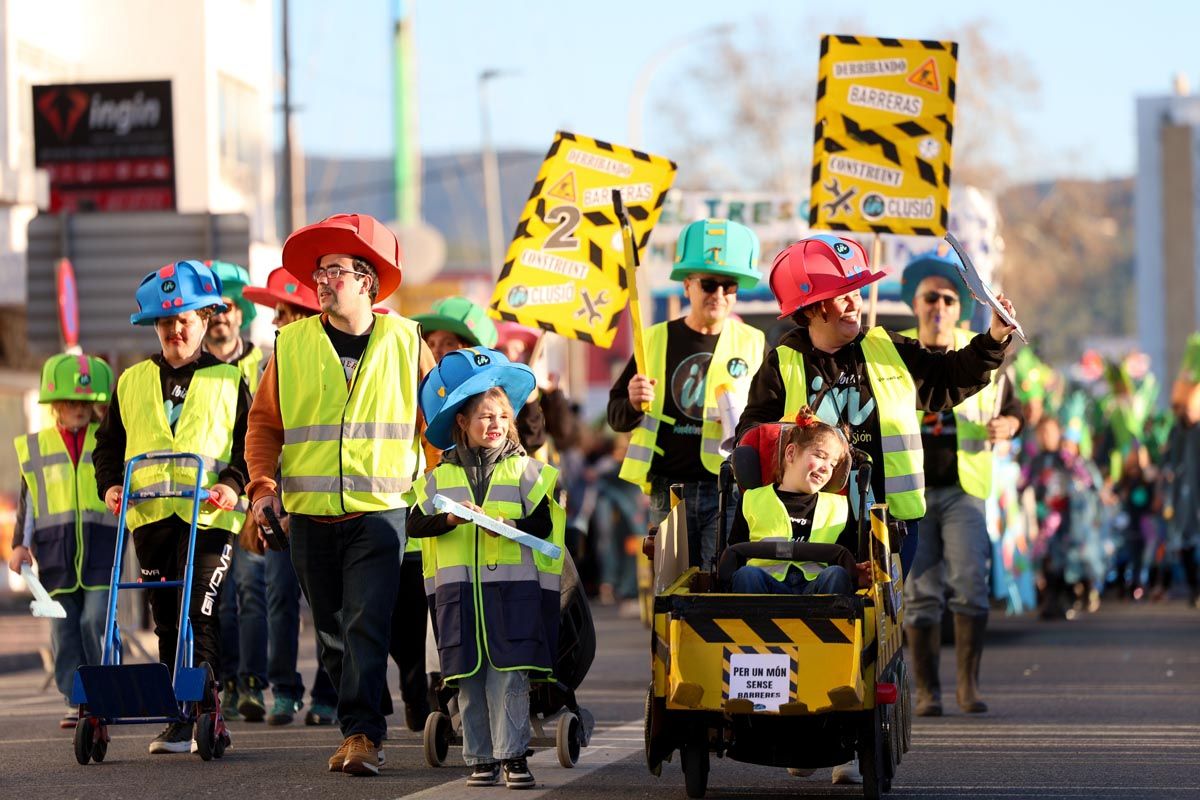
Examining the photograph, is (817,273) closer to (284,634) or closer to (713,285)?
(713,285)

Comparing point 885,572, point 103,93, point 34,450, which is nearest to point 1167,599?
point 103,93

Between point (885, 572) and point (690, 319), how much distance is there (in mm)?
3256

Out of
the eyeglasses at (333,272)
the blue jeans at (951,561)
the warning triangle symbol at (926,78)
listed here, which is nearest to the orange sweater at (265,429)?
the eyeglasses at (333,272)

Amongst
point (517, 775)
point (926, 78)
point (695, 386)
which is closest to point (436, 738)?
point (517, 775)

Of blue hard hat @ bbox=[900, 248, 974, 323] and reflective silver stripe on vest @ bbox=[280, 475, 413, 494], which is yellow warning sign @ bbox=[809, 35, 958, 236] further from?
reflective silver stripe on vest @ bbox=[280, 475, 413, 494]

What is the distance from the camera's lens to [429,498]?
9281 mm

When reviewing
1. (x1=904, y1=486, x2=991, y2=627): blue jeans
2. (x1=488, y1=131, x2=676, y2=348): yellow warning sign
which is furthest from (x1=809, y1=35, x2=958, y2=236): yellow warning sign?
(x1=904, y1=486, x2=991, y2=627): blue jeans

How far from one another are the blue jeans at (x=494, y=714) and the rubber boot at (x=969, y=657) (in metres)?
3.69

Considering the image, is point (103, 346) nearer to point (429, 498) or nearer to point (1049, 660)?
point (1049, 660)

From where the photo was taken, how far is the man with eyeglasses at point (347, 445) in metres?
9.78

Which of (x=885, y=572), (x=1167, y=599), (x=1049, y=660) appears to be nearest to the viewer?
(x=885, y=572)

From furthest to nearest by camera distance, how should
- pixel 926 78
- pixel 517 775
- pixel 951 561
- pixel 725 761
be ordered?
1. pixel 926 78
2. pixel 951 561
3. pixel 725 761
4. pixel 517 775

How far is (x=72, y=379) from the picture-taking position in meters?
12.3

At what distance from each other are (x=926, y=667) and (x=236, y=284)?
13.5ft
